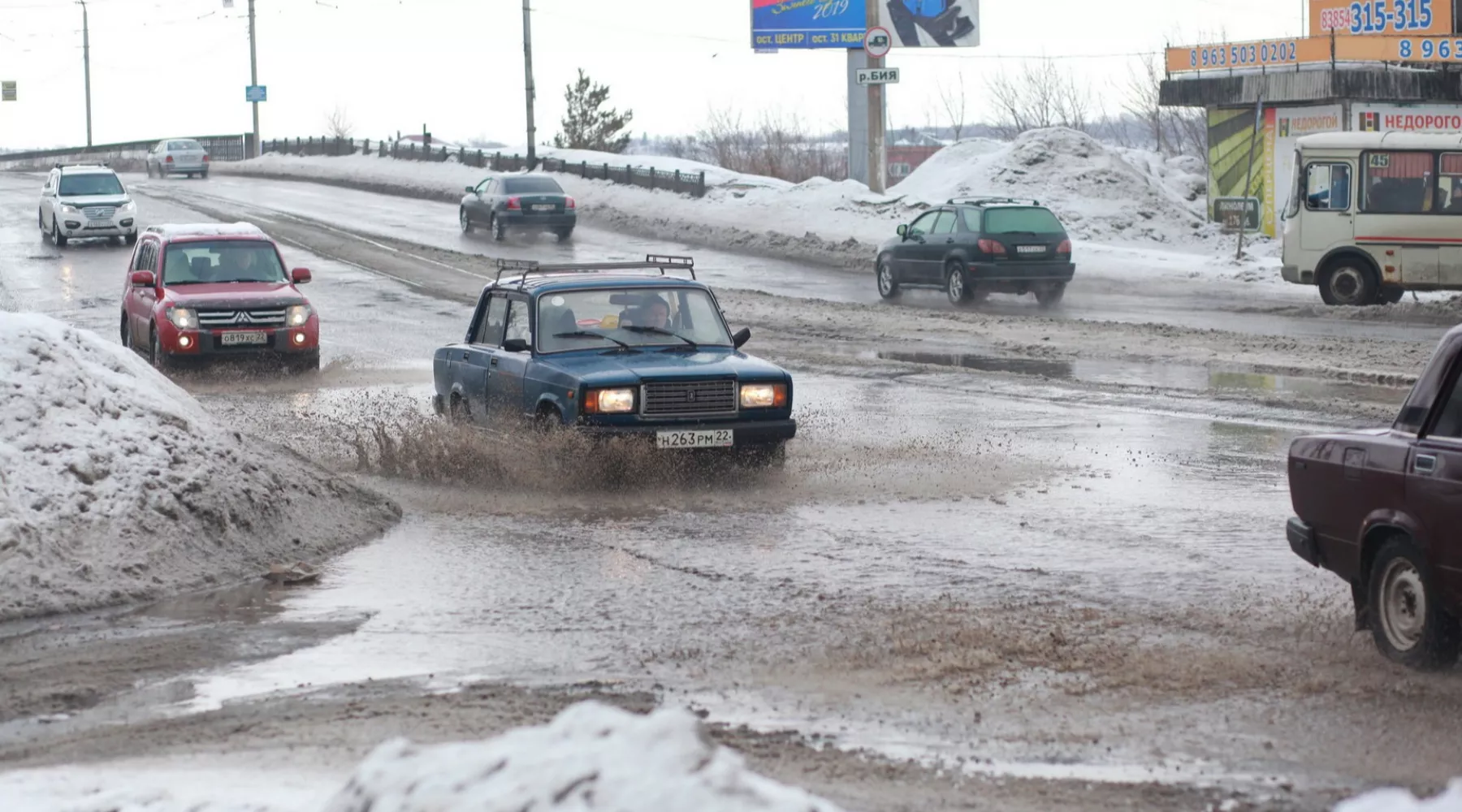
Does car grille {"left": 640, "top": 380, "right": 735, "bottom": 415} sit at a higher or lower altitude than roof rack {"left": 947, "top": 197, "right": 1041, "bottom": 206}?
lower

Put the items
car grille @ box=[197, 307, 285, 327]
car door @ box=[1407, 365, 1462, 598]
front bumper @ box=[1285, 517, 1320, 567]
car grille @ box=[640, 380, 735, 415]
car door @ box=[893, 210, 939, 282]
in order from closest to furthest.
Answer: car door @ box=[1407, 365, 1462, 598] → front bumper @ box=[1285, 517, 1320, 567] → car grille @ box=[640, 380, 735, 415] → car grille @ box=[197, 307, 285, 327] → car door @ box=[893, 210, 939, 282]

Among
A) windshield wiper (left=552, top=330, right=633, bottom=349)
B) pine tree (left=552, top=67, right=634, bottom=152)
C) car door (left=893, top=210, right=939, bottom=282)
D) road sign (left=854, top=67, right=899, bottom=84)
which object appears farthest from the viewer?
pine tree (left=552, top=67, right=634, bottom=152)

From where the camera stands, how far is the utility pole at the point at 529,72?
53.4 meters

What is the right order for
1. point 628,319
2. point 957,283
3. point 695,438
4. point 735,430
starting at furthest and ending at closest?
Result: 1. point 957,283
2. point 628,319
3. point 735,430
4. point 695,438

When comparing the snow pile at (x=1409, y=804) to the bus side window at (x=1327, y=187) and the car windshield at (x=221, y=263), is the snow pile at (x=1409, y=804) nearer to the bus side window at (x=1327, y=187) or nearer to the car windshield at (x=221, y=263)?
the car windshield at (x=221, y=263)

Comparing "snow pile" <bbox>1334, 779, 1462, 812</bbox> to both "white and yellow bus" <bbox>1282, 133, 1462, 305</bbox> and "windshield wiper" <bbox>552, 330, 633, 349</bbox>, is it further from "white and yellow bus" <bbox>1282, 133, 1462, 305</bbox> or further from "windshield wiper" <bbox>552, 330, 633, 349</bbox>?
"white and yellow bus" <bbox>1282, 133, 1462, 305</bbox>

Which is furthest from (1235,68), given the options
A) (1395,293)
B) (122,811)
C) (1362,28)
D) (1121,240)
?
(122,811)

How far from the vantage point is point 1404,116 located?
36562 mm

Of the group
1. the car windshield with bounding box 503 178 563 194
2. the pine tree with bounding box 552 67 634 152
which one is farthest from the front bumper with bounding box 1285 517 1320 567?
the pine tree with bounding box 552 67 634 152

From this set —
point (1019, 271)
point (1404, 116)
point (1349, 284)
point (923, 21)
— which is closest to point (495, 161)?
point (923, 21)

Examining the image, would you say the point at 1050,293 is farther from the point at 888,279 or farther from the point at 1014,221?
the point at 888,279

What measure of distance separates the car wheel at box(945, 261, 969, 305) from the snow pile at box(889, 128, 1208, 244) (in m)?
10.2

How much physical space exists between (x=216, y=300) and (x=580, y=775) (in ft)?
53.3

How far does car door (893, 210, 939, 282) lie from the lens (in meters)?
27.1
